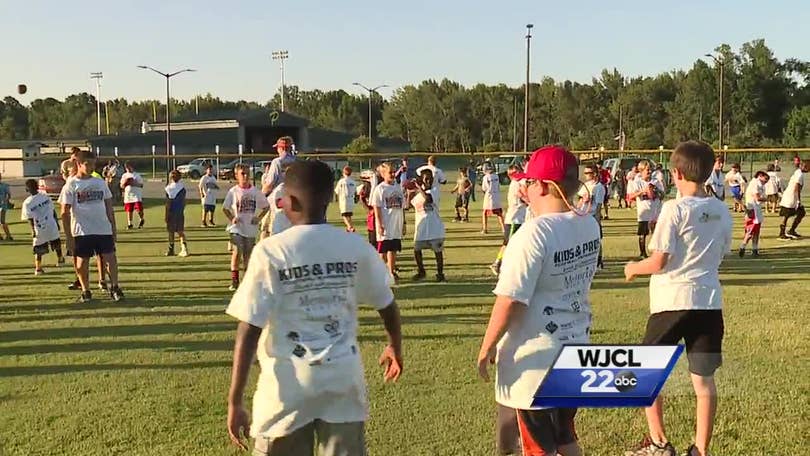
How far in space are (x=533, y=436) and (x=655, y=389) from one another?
1.27m

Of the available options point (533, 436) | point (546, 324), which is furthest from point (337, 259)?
point (533, 436)

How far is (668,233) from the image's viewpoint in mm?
4480

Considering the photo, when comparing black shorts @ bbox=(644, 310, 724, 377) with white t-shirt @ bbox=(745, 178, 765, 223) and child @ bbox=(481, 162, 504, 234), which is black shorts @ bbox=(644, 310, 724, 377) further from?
child @ bbox=(481, 162, 504, 234)

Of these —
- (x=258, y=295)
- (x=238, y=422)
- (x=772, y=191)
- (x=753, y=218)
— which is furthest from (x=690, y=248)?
(x=772, y=191)

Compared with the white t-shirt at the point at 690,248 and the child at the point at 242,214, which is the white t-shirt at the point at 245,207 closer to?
the child at the point at 242,214

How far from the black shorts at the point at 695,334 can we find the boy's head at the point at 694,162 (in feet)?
2.55

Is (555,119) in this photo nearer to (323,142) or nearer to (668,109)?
(668,109)

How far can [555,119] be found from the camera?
103312 mm

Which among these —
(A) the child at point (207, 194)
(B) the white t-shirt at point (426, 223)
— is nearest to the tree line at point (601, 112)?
(A) the child at point (207, 194)

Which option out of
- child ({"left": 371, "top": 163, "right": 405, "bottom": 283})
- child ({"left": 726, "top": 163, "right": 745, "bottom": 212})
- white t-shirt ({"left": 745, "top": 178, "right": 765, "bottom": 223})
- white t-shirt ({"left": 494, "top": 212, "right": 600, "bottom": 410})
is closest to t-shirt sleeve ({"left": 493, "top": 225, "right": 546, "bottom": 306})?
white t-shirt ({"left": 494, "top": 212, "right": 600, "bottom": 410})

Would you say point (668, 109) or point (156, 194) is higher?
point (668, 109)

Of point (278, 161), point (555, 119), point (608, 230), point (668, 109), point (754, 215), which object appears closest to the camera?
point (278, 161)

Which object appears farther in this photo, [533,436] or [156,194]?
[156,194]

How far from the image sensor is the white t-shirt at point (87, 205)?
9.84m
